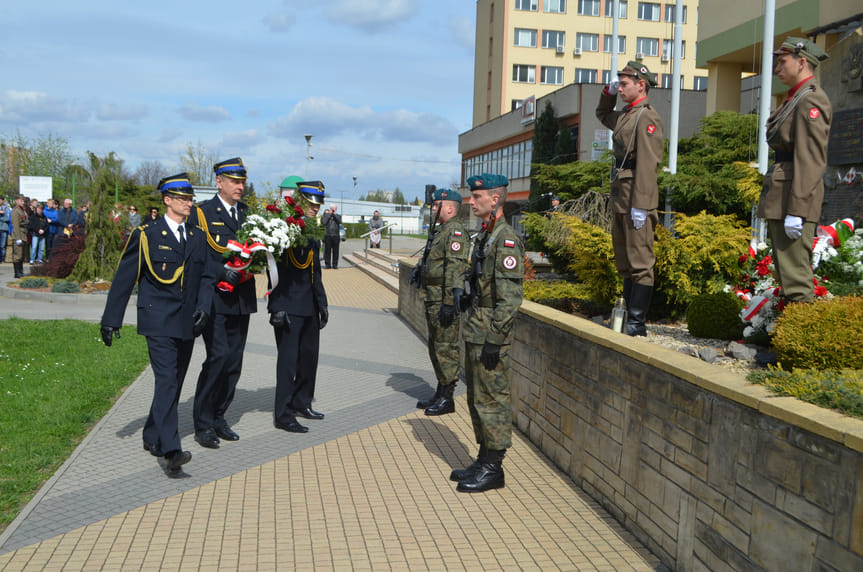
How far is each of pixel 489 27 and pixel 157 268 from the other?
70339 mm

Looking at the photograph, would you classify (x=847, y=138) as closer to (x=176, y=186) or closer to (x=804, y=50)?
(x=804, y=50)

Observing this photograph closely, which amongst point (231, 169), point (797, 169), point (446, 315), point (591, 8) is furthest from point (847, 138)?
point (591, 8)

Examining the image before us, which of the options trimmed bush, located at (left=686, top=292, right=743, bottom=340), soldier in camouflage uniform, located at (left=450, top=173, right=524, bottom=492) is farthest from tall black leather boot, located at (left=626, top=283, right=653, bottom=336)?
soldier in camouflage uniform, located at (left=450, top=173, right=524, bottom=492)

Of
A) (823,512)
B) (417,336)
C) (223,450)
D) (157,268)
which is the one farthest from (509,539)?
(417,336)

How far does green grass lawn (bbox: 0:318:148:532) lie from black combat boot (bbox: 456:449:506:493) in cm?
293

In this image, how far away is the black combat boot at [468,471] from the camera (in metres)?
5.78

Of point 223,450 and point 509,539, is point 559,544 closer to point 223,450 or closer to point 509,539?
point 509,539

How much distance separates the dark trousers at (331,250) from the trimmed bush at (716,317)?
20.4 m

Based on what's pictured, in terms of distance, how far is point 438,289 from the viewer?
8211 mm

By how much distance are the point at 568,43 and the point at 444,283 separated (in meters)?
65.8

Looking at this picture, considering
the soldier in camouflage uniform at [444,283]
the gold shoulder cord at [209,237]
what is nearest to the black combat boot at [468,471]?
the soldier in camouflage uniform at [444,283]

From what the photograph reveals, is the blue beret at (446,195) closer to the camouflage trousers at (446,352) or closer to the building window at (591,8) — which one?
the camouflage trousers at (446,352)

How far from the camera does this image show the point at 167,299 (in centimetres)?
619

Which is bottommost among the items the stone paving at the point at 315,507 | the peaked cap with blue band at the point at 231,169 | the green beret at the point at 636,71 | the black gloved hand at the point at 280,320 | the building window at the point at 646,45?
the stone paving at the point at 315,507
